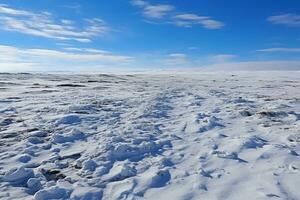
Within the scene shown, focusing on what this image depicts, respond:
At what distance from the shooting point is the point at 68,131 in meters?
9.72

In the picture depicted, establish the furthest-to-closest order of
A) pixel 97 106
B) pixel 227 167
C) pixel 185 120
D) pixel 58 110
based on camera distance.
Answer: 1. pixel 97 106
2. pixel 58 110
3. pixel 185 120
4. pixel 227 167

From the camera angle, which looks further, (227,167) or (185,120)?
(185,120)

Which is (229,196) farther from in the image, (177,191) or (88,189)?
(88,189)

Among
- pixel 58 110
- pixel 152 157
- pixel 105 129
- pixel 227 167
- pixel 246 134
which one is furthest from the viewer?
pixel 58 110

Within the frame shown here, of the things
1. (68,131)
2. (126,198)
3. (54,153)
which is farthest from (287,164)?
(68,131)

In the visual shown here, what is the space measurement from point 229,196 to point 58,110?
9.38 metres

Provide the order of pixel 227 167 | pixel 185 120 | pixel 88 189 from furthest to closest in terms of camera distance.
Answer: pixel 185 120 → pixel 227 167 → pixel 88 189

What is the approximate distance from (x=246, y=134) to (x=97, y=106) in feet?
23.6

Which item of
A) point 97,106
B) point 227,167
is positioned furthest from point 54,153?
point 97,106

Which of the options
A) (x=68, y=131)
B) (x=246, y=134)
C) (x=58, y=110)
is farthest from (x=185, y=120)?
(x=58, y=110)

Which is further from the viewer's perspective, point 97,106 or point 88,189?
point 97,106

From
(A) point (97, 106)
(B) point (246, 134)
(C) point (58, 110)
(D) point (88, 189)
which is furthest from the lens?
(A) point (97, 106)

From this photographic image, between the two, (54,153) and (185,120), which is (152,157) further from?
(185,120)

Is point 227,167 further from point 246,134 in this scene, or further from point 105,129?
point 105,129
